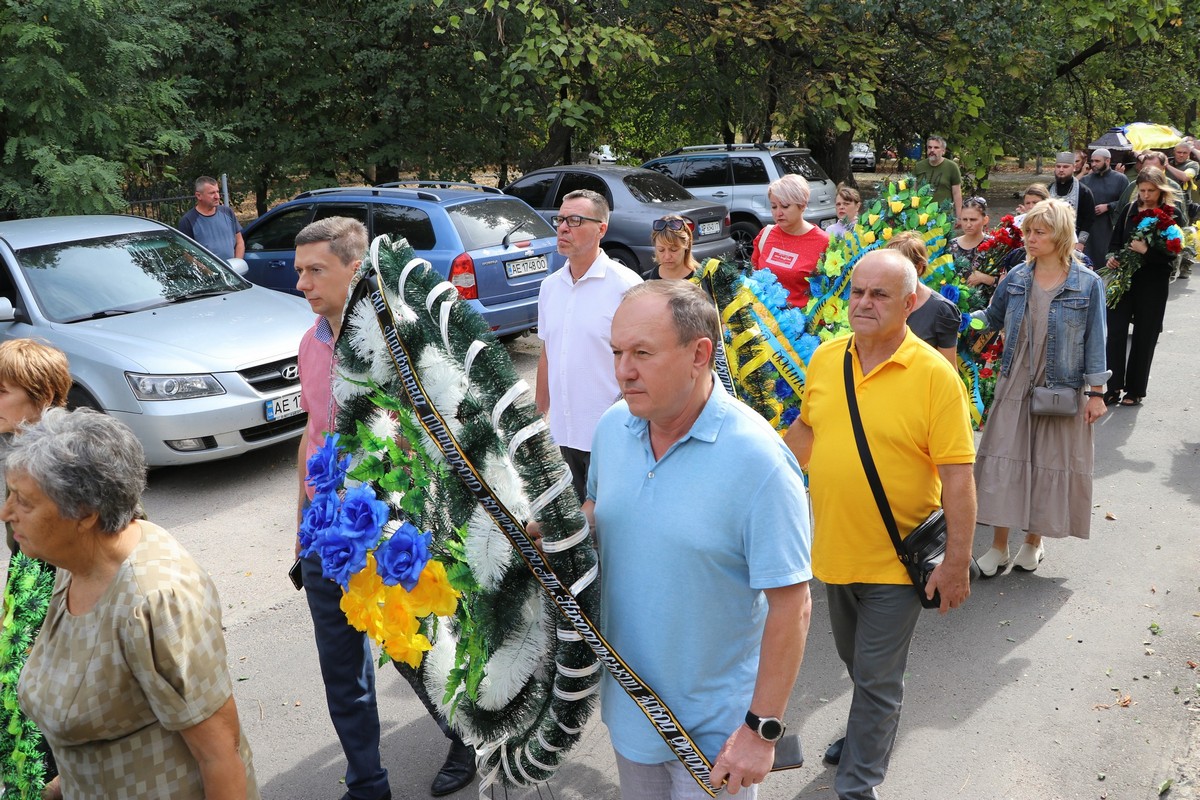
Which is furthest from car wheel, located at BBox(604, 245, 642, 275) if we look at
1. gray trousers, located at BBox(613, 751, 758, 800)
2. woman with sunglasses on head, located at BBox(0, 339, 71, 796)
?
gray trousers, located at BBox(613, 751, 758, 800)

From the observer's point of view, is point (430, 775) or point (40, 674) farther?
point (430, 775)

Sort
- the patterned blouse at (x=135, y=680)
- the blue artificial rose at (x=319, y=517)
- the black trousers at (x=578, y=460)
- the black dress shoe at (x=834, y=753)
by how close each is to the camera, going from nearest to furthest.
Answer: the patterned blouse at (x=135, y=680)
the blue artificial rose at (x=319, y=517)
the black dress shoe at (x=834, y=753)
the black trousers at (x=578, y=460)

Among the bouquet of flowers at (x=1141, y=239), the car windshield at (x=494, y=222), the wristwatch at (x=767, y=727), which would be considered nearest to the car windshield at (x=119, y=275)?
the car windshield at (x=494, y=222)

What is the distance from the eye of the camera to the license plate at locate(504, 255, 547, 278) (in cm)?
995

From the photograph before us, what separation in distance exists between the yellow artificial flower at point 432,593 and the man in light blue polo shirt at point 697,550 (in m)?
0.40

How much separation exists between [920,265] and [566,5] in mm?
11873

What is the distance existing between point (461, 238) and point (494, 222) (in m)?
0.58

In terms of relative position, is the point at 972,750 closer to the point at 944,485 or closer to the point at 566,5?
the point at 944,485

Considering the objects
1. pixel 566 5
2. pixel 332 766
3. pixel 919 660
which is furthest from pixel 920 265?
pixel 566 5

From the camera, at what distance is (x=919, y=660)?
483cm

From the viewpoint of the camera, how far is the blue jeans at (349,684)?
3.46 m

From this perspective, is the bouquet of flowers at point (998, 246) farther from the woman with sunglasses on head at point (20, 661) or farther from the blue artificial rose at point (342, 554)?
the woman with sunglasses on head at point (20, 661)

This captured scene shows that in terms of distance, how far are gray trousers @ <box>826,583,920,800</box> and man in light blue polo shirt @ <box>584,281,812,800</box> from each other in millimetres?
1060

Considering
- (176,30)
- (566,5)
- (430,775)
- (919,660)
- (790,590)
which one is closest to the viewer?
(790,590)
